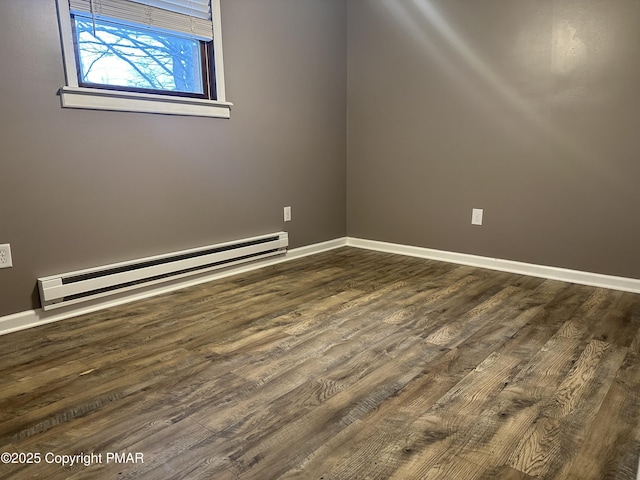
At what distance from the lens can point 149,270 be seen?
2568 mm

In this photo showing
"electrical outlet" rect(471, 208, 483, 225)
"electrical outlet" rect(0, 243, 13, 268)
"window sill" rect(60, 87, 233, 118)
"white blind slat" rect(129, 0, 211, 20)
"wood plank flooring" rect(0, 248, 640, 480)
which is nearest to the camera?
"wood plank flooring" rect(0, 248, 640, 480)

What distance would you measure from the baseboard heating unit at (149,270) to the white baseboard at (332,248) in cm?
5

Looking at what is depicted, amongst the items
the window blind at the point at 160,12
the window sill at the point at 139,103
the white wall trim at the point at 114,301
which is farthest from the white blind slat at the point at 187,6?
the white wall trim at the point at 114,301

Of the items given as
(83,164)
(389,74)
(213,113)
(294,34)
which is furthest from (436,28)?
(83,164)

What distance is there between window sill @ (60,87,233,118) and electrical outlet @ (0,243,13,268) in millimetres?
727

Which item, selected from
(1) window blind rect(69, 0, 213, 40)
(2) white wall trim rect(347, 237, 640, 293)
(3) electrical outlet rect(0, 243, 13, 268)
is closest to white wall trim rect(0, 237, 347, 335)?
(3) electrical outlet rect(0, 243, 13, 268)

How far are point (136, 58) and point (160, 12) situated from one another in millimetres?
284

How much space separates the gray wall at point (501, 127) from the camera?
258 centimetres

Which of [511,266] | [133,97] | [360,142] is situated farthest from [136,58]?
[511,266]

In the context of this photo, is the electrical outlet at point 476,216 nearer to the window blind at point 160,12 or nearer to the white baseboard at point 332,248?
the white baseboard at point 332,248

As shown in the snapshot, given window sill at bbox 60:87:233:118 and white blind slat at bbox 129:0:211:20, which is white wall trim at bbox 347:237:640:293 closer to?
window sill at bbox 60:87:233:118

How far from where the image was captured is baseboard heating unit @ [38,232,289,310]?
225cm

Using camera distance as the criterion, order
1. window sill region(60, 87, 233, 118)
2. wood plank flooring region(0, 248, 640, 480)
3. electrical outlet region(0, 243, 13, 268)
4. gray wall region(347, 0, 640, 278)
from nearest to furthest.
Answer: wood plank flooring region(0, 248, 640, 480) < electrical outlet region(0, 243, 13, 268) < window sill region(60, 87, 233, 118) < gray wall region(347, 0, 640, 278)

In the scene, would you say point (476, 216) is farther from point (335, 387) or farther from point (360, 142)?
point (335, 387)
